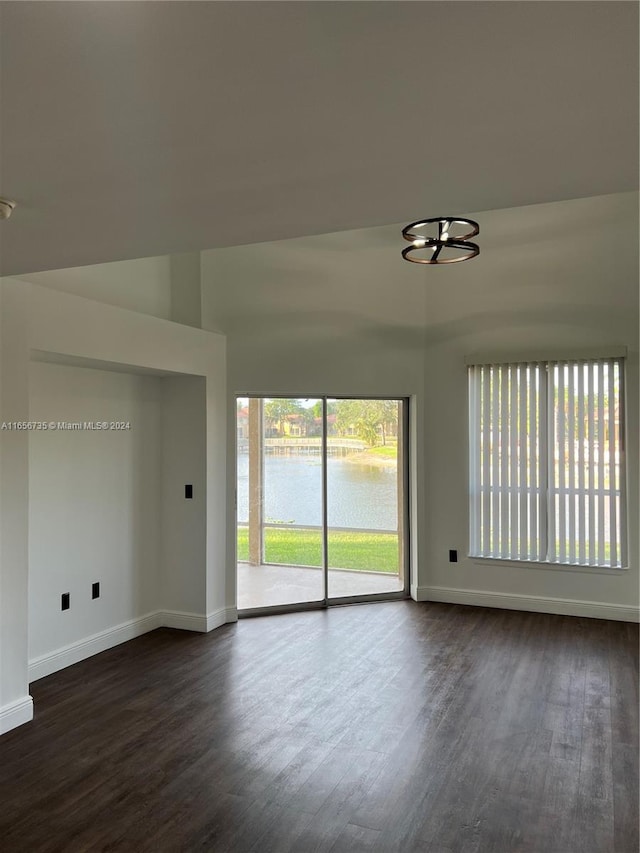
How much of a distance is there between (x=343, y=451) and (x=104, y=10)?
513 centimetres

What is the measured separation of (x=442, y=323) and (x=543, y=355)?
1013 mm

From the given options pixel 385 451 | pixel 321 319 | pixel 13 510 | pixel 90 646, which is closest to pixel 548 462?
pixel 385 451

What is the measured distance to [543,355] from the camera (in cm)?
574

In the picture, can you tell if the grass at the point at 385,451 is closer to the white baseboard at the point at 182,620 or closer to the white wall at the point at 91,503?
the white wall at the point at 91,503

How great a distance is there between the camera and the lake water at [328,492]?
5.86m

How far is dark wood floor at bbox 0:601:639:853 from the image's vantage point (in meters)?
2.65

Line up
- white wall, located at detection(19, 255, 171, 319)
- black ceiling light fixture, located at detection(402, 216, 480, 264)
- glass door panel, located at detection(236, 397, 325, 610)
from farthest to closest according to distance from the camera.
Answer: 1. glass door panel, located at detection(236, 397, 325, 610)
2. black ceiling light fixture, located at detection(402, 216, 480, 264)
3. white wall, located at detection(19, 255, 171, 319)

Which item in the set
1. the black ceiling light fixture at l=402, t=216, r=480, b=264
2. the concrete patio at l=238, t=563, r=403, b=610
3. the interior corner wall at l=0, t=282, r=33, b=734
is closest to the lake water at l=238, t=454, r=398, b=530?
the concrete patio at l=238, t=563, r=403, b=610

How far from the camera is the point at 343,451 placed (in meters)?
6.14

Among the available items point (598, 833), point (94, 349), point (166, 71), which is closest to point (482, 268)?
point (94, 349)

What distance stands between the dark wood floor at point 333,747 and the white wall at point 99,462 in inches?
11.2

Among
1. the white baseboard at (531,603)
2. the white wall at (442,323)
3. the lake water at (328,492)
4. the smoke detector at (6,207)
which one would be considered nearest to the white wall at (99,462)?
the white wall at (442,323)

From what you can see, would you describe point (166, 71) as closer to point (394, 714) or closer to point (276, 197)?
point (276, 197)

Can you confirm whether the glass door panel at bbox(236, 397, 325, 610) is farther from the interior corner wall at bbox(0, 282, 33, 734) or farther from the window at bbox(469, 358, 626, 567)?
the interior corner wall at bbox(0, 282, 33, 734)
